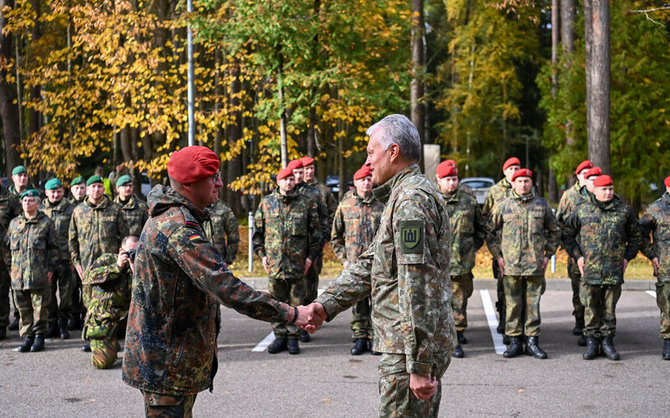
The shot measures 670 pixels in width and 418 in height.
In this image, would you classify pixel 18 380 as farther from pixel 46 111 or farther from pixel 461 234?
pixel 46 111

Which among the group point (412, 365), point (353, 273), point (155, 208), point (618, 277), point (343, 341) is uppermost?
point (155, 208)

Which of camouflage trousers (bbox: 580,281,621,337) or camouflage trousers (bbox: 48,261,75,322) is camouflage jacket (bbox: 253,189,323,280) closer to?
camouflage trousers (bbox: 48,261,75,322)

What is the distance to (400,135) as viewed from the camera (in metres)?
4.19

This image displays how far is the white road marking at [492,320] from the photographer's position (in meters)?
9.65

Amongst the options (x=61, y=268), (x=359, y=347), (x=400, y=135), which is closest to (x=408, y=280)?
(x=400, y=135)

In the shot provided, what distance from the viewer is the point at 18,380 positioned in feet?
26.0

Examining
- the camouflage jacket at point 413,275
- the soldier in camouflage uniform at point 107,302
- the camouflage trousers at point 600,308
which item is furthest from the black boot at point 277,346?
the camouflage jacket at point 413,275

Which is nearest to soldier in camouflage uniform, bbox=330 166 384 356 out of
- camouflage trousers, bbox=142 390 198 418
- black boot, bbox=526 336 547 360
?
black boot, bbox=526 336 547 360

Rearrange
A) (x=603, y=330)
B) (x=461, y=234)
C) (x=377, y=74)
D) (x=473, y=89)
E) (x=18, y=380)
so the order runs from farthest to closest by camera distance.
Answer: (x=473, y=89)
(x=377, y=74)
(x=461, y=234)
(x=603, y=330)
(x=18, y=380)

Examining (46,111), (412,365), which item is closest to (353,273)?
(412,365)

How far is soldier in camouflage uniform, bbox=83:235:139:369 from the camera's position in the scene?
8.46 meters

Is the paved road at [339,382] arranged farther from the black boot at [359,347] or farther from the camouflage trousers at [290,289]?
the camouflage trousers at [290,289]

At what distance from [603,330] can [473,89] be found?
38482 mm

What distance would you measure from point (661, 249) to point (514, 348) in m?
2.02
